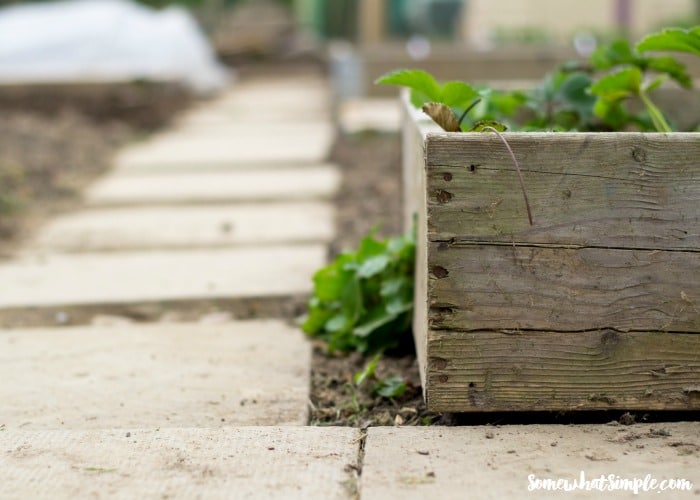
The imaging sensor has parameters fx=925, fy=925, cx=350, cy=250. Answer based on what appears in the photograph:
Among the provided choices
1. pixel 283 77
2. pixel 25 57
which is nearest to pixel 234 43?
pixel 283 77

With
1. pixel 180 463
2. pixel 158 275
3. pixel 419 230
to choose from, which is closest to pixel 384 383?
pixel 419 230

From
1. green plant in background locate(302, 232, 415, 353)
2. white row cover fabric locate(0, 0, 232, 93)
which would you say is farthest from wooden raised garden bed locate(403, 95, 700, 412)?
white row cover fabric locate(0, 0, 232, 93)

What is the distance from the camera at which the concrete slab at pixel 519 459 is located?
1480mm

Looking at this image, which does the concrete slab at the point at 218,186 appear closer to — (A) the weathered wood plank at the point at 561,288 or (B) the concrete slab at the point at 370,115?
(B) the concrete slab at the point at 370,115

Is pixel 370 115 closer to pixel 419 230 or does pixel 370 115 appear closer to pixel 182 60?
pixel 419 230

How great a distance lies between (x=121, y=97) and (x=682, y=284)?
6092mm

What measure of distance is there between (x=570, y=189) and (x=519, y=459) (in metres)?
0.49

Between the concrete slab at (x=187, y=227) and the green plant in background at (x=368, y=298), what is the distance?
1103 mm

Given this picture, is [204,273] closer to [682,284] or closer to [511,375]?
[511,375]

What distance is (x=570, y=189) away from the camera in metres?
1.69

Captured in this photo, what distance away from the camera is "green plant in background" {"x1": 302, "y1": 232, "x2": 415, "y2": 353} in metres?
2.30

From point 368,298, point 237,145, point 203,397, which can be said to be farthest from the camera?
point 237,145

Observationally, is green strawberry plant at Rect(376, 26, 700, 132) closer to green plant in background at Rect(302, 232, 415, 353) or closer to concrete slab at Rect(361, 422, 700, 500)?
green plant in background at Rect(302, 232, 415, 353)

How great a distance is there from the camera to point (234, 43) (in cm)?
1280
